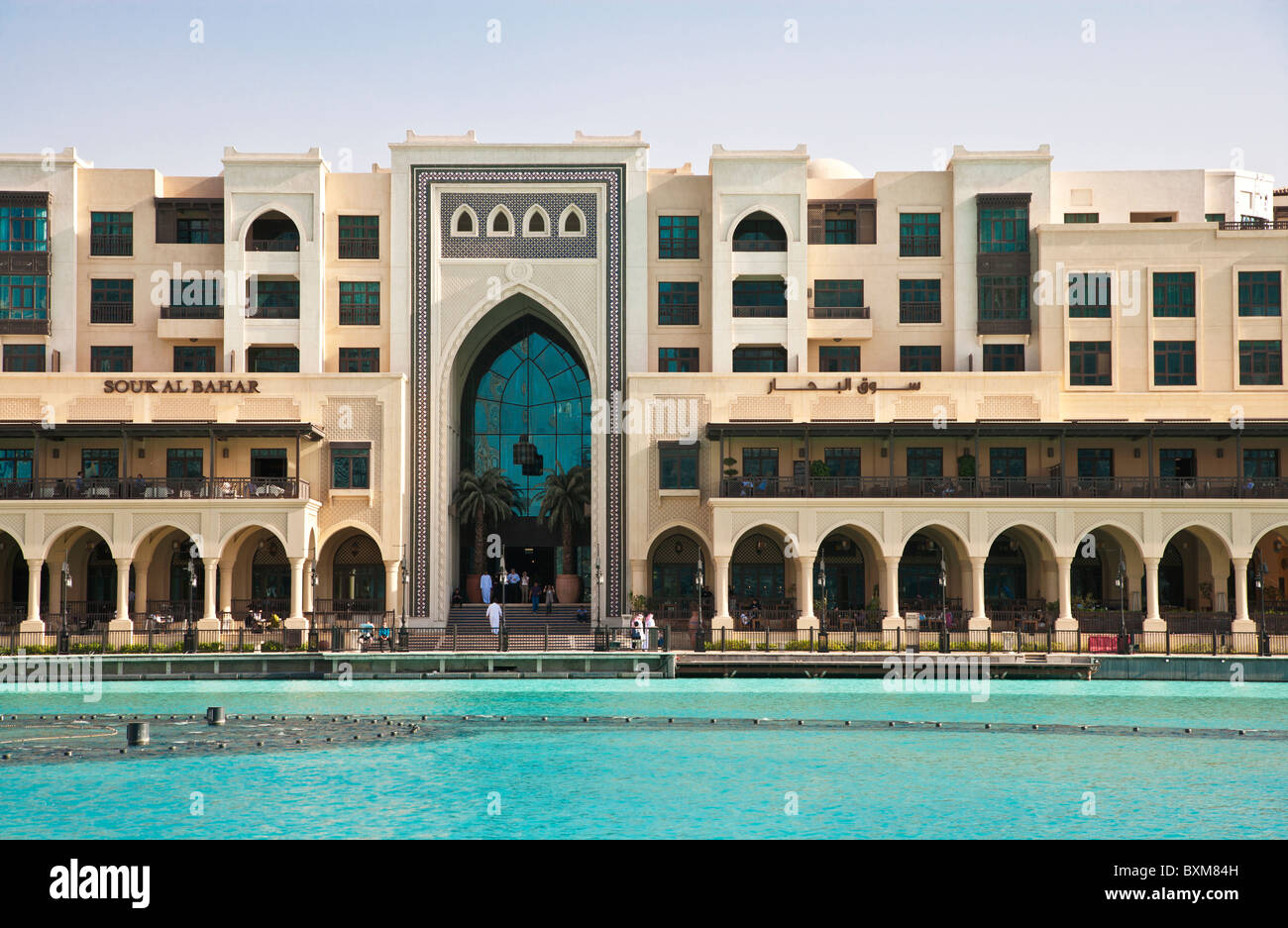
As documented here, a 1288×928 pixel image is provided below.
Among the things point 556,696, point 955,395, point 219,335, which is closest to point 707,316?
point 955,395

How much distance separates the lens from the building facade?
41812 mm

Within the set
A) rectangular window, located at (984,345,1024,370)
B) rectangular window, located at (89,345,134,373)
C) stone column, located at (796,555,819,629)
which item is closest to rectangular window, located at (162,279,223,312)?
rectangular window, located at (89,345,134,373)

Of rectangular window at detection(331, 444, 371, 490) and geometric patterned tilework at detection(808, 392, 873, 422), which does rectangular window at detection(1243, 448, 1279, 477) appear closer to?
geometric patterned tilework at detection(808, 392, 873, 422)

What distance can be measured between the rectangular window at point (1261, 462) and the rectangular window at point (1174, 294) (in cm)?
512

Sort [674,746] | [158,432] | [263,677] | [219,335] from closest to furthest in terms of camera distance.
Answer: [674,746] < [263,677] < [158,432] < [219,335]

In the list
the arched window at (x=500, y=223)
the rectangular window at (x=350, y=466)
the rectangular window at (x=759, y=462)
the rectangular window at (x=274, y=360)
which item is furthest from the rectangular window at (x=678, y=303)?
the rectangular window at (x=274, y=360)

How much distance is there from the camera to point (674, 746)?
69.5ft

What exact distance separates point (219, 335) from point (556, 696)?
22.3 meters

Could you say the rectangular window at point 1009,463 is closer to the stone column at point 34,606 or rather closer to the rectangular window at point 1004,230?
the rectangular window at point 1004,230

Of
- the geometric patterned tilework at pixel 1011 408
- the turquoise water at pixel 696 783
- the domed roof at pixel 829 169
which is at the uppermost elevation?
the domed roof at pixel 829 169

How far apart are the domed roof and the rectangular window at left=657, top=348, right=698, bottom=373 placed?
9183mm

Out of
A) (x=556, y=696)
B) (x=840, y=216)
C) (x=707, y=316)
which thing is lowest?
(x=556, y=696)

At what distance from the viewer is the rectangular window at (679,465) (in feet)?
143
